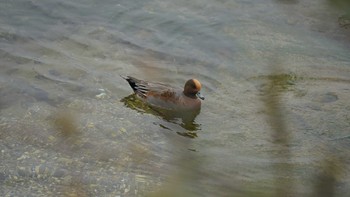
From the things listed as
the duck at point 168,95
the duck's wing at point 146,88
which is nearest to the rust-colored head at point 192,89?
the duck at point 168,95

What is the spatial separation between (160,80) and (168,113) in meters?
0.86

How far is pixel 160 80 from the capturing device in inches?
314

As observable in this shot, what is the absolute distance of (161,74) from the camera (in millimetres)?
8133

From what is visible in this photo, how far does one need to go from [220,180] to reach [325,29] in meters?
5.94

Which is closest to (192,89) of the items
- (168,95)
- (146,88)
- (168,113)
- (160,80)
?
(168,95)

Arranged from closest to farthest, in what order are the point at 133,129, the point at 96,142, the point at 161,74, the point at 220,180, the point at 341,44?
the point at 220,180, the point at 96,142, the point at 133,129, the point at 161,74, the point at 341,44

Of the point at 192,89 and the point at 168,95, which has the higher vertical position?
the point at 192,89

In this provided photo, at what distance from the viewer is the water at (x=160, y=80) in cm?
516

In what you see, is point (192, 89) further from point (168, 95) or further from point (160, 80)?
point (160, 80)

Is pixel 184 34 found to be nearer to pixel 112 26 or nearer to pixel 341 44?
pixel 112 26

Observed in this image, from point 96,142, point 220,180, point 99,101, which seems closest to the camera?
point 220,180

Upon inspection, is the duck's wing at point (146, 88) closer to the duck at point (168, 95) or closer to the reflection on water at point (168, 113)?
the duck at point (168, 95)

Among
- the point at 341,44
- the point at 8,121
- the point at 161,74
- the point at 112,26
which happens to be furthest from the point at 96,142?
the point at 341,44

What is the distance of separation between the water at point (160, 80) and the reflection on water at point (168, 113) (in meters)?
0.07
